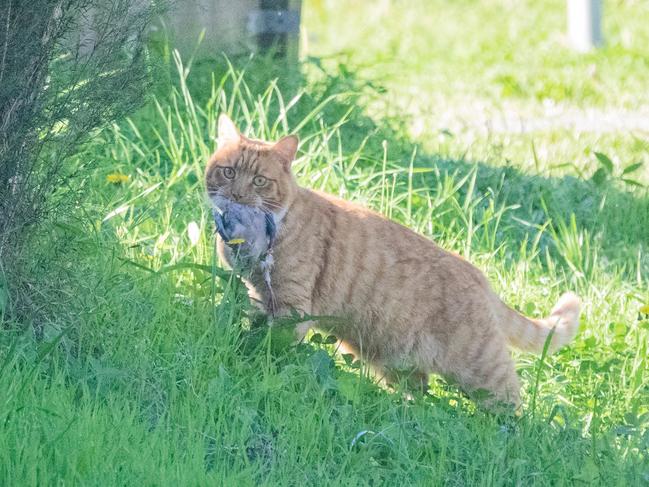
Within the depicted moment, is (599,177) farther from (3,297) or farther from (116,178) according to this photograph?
(3,297)

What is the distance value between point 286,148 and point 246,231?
0.50 meters

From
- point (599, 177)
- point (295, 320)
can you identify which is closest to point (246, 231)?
point (295, 320)

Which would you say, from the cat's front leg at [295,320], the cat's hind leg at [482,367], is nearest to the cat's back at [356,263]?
the cat's front leg at [295,320]

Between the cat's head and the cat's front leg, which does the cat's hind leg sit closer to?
the cat's front leg

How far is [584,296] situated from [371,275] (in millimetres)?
1447

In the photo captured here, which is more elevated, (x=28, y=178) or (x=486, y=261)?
(x=28, y=178)

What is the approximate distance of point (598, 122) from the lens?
918 centimetres

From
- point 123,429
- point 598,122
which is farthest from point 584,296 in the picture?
point 598,122

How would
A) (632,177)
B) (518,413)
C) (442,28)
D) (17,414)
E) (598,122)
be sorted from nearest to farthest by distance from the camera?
(17,414) < (518,413) < (632,177) < (598,122) < (442,28)

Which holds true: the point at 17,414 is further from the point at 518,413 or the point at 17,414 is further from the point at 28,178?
the point at 518,413

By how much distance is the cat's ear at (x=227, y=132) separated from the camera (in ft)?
16.2

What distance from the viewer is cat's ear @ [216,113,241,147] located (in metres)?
4.93

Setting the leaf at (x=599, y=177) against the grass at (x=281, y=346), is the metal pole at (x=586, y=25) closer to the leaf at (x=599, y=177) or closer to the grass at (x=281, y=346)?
the grass at (x=281, y=346)

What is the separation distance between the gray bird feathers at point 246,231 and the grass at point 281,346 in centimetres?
13
